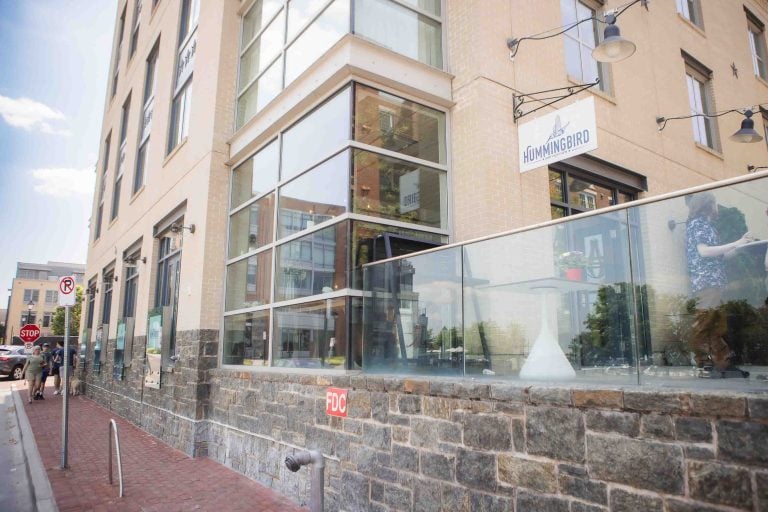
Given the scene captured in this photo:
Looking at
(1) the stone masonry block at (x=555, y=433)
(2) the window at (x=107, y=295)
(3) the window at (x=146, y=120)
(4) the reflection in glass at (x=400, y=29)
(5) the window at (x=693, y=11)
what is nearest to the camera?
(1) the stone masonry block at (x=555, y=433)

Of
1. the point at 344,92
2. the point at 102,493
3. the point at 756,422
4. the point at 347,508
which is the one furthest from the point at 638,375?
the point at 102,493

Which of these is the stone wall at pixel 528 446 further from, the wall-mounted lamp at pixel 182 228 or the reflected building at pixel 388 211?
the wall-mounted lamp at pixel 182 228

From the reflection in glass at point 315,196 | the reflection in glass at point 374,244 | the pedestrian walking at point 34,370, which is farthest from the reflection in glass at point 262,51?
the pedestrian walking at point 34,370

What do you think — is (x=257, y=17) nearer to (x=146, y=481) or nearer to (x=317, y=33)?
(x=317, y=33)

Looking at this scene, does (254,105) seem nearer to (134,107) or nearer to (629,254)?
(629,254)

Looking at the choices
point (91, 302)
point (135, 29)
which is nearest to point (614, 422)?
point (135, 29)

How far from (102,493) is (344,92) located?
620cm

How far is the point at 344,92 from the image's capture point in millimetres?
7031

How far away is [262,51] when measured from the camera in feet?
31.5

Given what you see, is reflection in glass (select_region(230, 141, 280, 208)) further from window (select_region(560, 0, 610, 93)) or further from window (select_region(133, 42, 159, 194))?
window (select_region(133, 42, 159, 194))

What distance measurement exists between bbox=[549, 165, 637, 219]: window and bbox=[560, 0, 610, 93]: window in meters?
1.78

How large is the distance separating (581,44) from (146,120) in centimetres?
Answer: 1258

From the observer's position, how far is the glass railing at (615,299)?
3.03 m

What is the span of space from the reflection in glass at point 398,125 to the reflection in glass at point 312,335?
2.25 m
